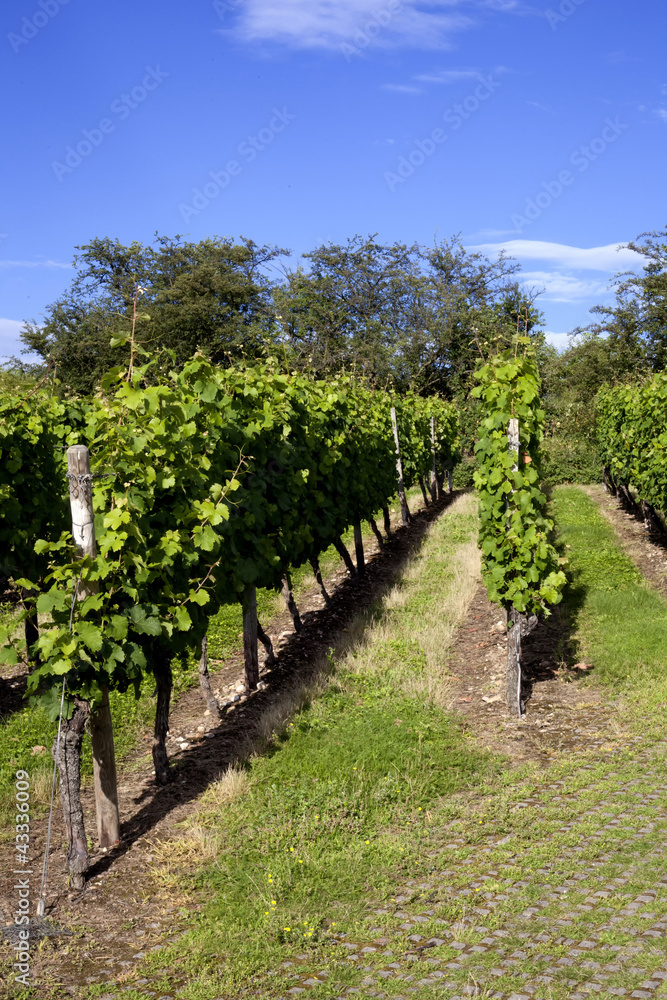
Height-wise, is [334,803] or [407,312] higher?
[407,312]

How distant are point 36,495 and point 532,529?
532cm

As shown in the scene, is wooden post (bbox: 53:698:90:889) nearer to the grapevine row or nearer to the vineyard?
the vineyard

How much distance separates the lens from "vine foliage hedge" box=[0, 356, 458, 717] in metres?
5.40

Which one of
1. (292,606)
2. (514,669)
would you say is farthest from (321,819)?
(292,606)

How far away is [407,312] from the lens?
55906 millimetres

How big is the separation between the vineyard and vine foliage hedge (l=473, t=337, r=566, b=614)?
0.03m

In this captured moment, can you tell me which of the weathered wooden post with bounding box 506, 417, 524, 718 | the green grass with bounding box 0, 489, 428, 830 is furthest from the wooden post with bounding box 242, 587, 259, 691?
the weathered wooden post with bounding box 506, 417, 524, 718

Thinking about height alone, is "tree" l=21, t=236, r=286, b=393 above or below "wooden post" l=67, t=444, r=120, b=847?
above

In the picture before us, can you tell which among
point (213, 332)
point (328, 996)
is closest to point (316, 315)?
point (213, 332)

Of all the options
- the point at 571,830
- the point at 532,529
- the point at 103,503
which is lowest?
the point at 571,830

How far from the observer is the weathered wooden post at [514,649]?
318 inches

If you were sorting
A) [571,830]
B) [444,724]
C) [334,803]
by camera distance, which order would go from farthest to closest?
[444,724]
[334,803]
[571,830]

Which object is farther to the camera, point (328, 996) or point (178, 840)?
point (178, 840)

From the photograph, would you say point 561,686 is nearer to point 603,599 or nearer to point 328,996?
point 603,599
